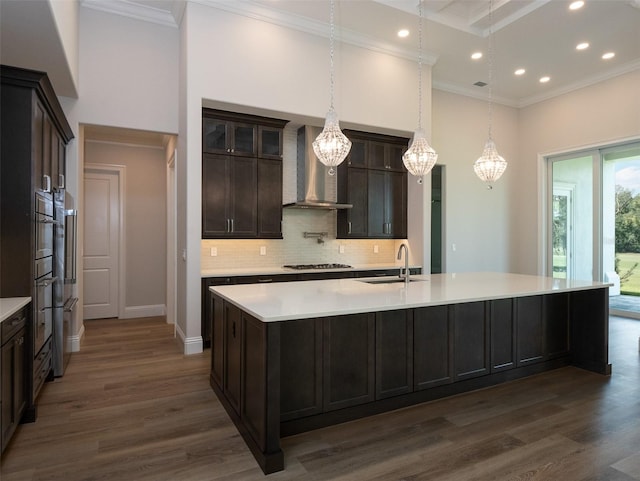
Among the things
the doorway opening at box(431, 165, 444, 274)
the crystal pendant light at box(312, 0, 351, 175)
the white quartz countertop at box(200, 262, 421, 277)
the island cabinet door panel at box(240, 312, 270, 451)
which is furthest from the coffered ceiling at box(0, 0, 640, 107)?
the island cabinet door panel at box(240, 312, 270, 451)

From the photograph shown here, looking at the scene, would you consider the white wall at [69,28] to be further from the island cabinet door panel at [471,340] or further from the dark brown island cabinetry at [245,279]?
the island cabinet door panel at [471,340]

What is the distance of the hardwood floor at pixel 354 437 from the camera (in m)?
2.20

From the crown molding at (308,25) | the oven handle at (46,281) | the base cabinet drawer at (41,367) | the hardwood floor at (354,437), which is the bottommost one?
the hardwood floor at (354,437)

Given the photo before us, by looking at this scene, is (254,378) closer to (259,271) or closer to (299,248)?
(259,271)

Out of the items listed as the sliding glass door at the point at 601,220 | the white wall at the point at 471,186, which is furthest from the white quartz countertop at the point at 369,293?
the sliding glass door at the point at 601,220

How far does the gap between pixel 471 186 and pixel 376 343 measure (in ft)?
16.8

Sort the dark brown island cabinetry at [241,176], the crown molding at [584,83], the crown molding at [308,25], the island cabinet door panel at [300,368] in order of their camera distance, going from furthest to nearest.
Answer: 1. the crown molding at [584,83]
2. the dark brown island cabinetry at [241,176]
3. the crown molding at [308,25]
4. the island cabinet door panel at [300,368]

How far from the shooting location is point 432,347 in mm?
3082

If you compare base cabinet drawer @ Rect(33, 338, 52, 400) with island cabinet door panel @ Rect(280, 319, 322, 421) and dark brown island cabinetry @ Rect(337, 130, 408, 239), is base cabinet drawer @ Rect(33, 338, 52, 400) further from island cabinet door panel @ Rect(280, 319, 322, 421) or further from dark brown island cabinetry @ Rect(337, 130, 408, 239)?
dark brown island cabinetry @ Rect(337, 130, 408, 239)

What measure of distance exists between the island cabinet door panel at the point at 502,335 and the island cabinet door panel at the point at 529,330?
8 cm

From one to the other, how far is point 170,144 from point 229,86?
1592 mm

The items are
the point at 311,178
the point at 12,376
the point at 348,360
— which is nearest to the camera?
the point at 12,376

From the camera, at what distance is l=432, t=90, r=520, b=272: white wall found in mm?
6820

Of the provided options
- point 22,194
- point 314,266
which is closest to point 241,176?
point 314,266
